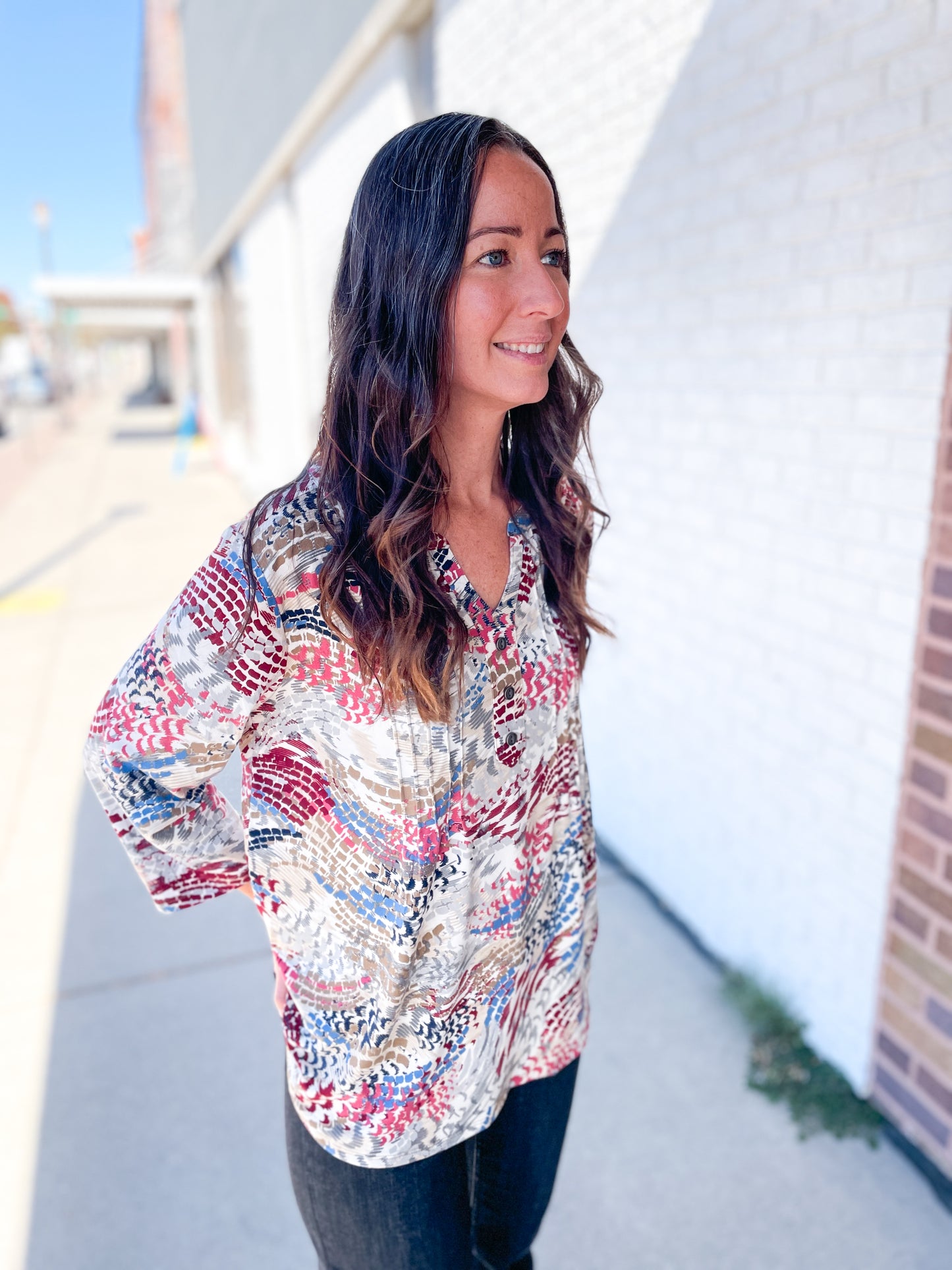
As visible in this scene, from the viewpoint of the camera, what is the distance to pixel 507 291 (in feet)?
3.62

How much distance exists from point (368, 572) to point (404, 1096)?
66 cm

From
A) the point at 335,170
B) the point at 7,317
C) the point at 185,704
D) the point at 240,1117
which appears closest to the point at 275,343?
the point at 335,170

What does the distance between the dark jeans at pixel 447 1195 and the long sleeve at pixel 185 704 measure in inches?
17.0

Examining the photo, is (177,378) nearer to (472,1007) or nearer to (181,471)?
(181,471)

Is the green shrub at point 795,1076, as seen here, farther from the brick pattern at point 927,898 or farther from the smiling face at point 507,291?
the smiling face at point 507,291

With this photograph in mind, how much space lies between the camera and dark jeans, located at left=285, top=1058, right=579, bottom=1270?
3.92 feet

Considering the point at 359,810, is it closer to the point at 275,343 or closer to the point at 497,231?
the point at 497,231

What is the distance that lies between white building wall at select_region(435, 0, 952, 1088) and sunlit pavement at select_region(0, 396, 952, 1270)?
28cm

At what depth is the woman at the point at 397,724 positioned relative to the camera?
1065 millimetres

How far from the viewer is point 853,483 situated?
6.78 feet

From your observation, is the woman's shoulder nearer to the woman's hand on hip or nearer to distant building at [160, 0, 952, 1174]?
the woman's hand on hip

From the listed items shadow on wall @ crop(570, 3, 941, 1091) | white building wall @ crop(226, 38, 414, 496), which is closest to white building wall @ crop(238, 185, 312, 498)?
white building wall @ crop(226, 38, 414, 496)

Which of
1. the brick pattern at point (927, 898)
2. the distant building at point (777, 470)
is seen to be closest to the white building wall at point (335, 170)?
the distant building at point (777, 470)

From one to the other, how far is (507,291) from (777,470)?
1.40 meters
